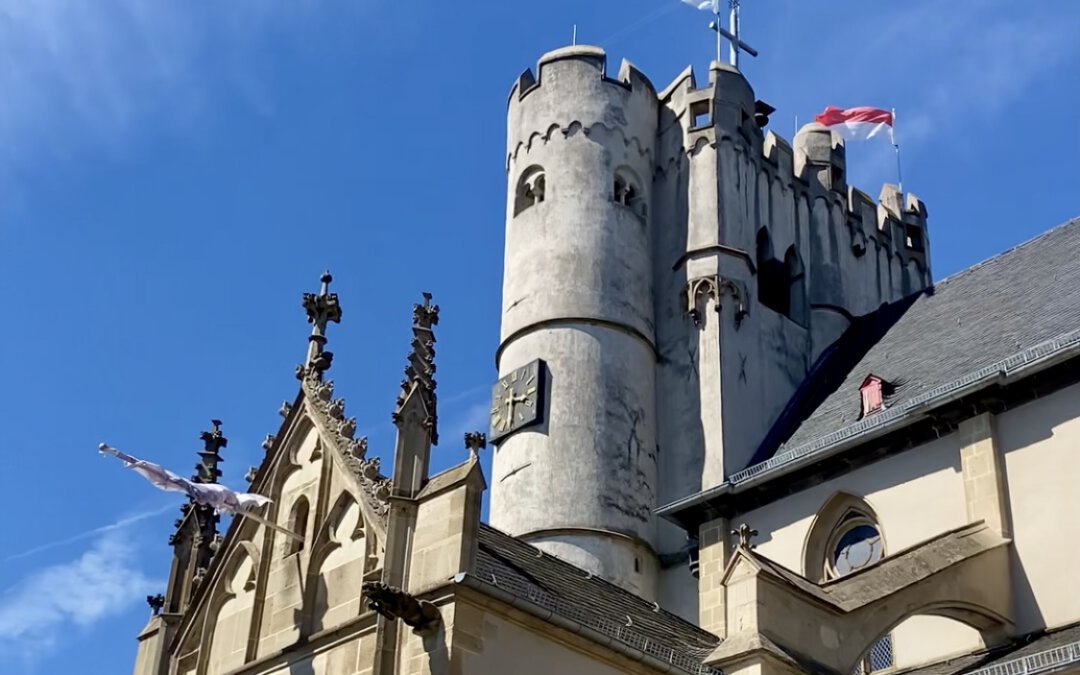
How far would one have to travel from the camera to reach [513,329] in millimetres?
29859

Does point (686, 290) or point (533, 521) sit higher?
point (686, 290)

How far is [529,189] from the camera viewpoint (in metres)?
31.7

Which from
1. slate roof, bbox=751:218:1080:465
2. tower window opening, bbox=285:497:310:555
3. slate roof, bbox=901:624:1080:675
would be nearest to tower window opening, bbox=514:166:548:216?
slate roof, bbox=751:218:1080:465

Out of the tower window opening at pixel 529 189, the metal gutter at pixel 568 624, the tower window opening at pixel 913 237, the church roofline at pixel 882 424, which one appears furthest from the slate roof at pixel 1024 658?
the tower window opening at pixel 913 237

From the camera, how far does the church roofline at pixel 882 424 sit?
20.1 meters

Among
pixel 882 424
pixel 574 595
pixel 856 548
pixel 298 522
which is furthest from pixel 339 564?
pixel 882 424

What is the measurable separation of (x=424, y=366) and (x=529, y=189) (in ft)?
48.8

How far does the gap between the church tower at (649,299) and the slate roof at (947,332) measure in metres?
0.69

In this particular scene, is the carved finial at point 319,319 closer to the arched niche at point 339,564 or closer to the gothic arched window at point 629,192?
the arched niche at point 339,564

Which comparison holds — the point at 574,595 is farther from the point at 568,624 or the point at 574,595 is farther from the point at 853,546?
the point at 853,546

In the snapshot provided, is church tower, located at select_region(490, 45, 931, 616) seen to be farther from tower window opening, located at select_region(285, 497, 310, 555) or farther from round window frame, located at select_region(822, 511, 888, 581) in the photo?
tower window opening, located at select_region(285, 497, 310, 555)

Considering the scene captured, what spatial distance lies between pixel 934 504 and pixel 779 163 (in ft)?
44.3

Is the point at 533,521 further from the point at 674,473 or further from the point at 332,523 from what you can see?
the point at 332,523

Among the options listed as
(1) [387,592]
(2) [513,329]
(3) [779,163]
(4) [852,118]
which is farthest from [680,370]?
(1) [387,592]
